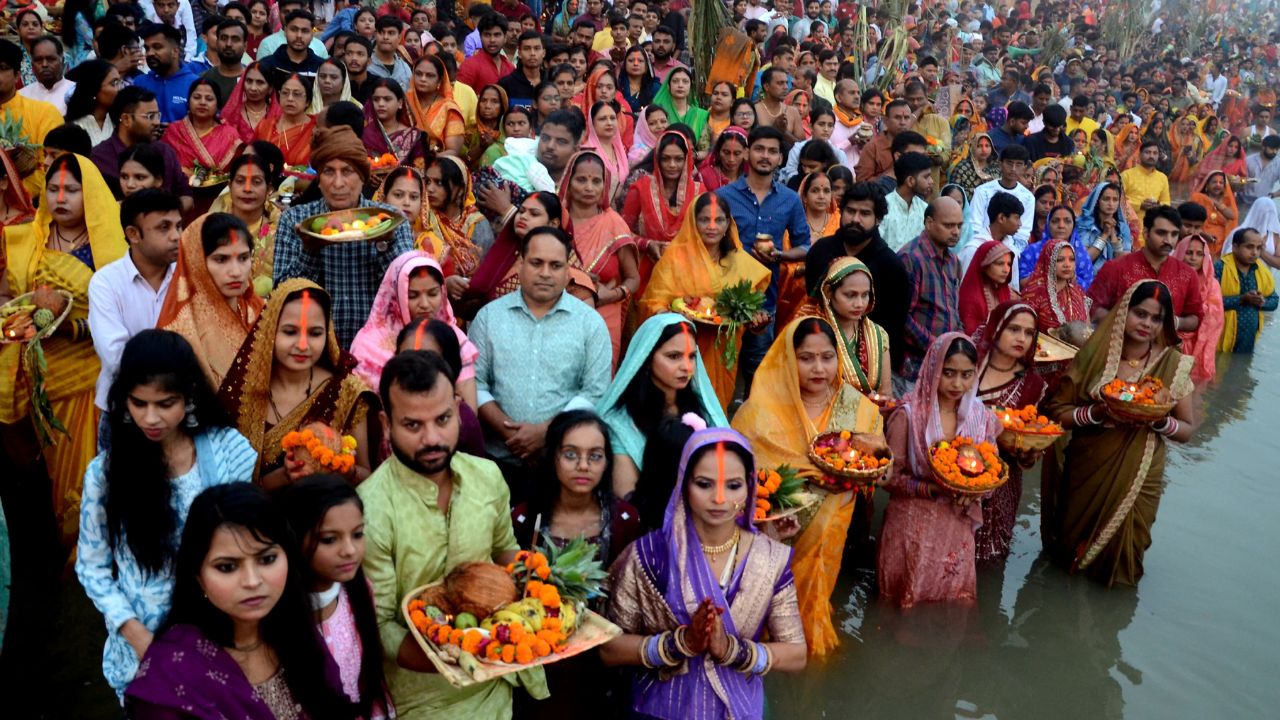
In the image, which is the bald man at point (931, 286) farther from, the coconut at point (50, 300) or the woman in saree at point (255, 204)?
the coconut at point (50, 300)

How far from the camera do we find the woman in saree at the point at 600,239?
6.50 metres

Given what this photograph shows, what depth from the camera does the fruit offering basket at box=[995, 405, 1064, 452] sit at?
541cm

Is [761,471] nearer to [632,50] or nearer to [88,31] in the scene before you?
[632,50]

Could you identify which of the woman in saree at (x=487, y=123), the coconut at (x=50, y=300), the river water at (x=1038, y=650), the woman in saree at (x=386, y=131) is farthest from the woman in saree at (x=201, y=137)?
the river water at (x=1038, y=650)

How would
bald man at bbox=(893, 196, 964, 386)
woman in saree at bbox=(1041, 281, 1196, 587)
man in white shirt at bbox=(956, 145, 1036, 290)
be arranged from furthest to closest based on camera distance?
man in white shirt at bbox=(956, 145, 1036, 290) < bald man at bbox=(893, 196, 964, 386) < woman in saree at bbox=(1041, 281, 1196, 587)

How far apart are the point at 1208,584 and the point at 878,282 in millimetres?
2694

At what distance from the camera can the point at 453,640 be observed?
3.11m

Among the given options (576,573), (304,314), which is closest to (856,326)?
(576,573)

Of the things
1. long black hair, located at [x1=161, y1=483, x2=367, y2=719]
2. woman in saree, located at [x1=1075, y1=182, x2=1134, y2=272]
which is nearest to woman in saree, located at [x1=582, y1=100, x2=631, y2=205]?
woman in saree, located at [x1=1075, y1=182, x2=1134, y2=272]

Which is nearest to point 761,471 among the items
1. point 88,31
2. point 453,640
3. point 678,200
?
point 453,640

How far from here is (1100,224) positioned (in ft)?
33.4

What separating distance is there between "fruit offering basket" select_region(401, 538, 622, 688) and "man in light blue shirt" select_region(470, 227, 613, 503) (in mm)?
1389

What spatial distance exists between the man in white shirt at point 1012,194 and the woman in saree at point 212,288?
234 inches

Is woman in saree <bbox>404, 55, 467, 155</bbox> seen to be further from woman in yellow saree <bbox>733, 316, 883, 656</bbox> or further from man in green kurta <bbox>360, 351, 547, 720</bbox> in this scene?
man in green kurta <bbox>360, 351, 547, 720</bbox>
